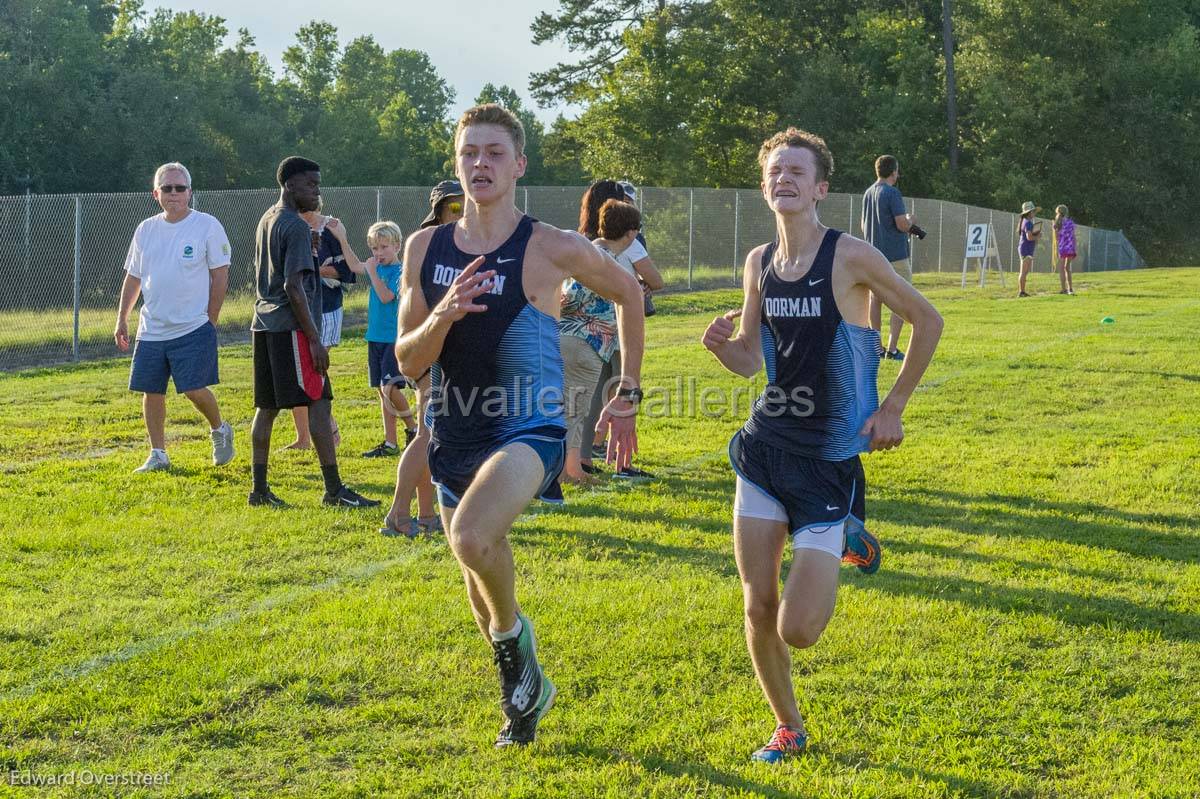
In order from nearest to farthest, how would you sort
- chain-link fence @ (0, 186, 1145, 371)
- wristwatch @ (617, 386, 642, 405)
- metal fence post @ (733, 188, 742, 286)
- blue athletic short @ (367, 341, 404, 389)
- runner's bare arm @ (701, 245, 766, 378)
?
runner's bare arm @ (701, 245, 766, 378) → wristwatch @ (617, 386, 642, 405) → blue athletic short @ (367, 341, 404, 389) → chain-link fence @ (0, 186, 1145, 371) → metal fence post @ (733, 188, 742, 286)

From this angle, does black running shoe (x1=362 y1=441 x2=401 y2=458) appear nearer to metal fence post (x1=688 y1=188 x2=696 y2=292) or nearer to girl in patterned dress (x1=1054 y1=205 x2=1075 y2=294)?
metal fence post (x1=688 y1=188 x2=696 y2=292)

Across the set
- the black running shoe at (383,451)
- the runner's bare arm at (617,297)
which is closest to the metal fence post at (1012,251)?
the black running shoe at (383,451)

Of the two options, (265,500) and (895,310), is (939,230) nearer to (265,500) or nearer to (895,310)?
(265,500)

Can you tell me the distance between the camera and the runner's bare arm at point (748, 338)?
4.51m

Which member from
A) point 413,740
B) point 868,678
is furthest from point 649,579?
point 413,740

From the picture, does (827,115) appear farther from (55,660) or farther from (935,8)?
(55,660)

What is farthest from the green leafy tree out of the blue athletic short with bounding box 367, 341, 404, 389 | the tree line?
the blue athletic short with bounding box 367, 341, 404, 389

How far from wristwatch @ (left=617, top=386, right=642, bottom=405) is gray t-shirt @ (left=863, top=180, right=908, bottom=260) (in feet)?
33.1

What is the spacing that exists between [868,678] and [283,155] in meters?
44.6

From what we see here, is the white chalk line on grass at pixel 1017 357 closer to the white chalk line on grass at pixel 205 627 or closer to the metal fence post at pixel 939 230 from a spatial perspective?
the white chalk line on grass at pixel 205 627

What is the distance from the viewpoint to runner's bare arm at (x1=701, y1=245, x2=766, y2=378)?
4.51 m

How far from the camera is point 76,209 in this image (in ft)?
58.3

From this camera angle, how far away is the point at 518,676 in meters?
4.32

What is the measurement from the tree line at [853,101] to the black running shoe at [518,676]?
40262 millimetres
